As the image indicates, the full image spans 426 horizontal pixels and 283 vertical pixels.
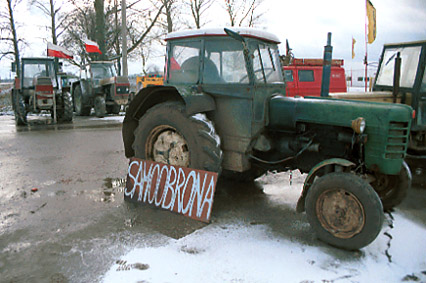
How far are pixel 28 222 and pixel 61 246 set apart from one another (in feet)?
2.79

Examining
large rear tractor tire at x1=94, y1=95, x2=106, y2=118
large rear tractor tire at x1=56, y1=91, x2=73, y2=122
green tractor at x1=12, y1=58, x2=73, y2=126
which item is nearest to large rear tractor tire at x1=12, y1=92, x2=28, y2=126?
green tractor at x1=12, y1=58, x2=73, y2=126

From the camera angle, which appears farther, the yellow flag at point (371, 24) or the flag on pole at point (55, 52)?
the flag on pole at point (55, 52)

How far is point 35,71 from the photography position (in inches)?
552

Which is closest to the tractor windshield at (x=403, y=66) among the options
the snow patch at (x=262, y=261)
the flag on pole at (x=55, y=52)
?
the snow patch at (x=262, y=261)

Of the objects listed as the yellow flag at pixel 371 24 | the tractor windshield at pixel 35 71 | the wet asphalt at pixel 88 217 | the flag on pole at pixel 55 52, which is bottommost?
Result: the wet asphalt at pixel 88 217

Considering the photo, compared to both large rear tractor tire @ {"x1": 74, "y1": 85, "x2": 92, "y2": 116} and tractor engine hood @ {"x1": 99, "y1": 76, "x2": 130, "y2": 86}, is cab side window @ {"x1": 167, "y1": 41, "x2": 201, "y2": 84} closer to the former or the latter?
tractor engine hood @ {"x1": 99, "y1": 76, "x2": 130, "y2": 86}

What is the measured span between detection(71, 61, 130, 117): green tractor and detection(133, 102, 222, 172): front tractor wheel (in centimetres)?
1144

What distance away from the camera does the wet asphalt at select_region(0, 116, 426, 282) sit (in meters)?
3.03

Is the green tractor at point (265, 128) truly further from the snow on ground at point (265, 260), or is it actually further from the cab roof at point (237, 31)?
the snow on ground at point (265, 260)

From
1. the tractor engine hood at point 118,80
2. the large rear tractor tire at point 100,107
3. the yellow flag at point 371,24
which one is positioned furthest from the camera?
the large rear tractor tire at point 100,107

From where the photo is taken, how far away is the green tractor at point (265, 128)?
3311mm

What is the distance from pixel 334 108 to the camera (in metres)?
3.58

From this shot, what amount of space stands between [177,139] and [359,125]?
2.02m

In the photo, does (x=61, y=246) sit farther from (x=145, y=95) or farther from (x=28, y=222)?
(x=145, y=95)
